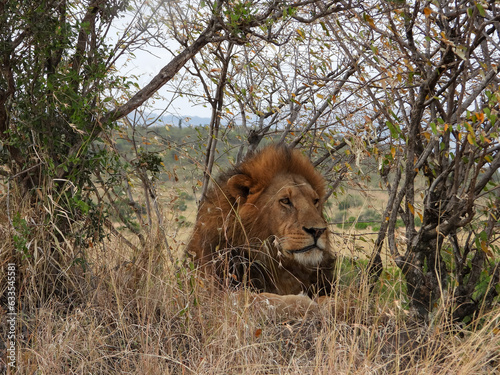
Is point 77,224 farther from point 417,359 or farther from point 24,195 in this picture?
point 417,359

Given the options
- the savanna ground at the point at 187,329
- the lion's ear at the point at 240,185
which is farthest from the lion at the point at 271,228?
the savanna ground at the point at 187,329

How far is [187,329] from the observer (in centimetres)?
346

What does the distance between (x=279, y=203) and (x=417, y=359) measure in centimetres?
146

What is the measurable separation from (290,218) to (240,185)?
55 cm

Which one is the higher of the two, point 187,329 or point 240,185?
point 240,185

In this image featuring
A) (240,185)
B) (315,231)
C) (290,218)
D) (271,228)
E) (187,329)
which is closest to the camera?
(187,329)

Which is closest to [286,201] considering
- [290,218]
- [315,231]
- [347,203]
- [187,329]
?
[290,218]

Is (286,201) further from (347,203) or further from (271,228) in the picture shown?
(347,203)

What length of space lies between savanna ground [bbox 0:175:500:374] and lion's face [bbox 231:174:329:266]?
28 centimetres

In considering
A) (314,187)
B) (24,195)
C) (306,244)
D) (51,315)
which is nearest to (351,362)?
(306,244)

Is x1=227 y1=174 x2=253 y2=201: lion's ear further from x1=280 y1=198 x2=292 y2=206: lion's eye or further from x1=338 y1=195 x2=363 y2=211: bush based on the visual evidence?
x1=338 y1=195 x2=363 y2=211: bush

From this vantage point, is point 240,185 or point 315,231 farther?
point 240,185

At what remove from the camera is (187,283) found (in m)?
3.64

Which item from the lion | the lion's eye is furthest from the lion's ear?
the lion's eye
